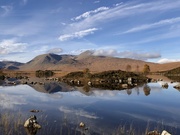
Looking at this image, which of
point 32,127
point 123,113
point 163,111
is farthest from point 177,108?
point 32,127

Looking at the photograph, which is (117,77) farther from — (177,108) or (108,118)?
(108,118)

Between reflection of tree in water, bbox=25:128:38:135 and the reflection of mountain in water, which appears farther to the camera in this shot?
the reflection of mountain in water

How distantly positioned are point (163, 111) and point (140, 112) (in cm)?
273

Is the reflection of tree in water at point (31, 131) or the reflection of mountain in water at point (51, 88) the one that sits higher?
the reflection of mountain in water at point (51, 88)

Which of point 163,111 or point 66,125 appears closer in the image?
point 66,125

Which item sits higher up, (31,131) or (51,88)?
(51,88)

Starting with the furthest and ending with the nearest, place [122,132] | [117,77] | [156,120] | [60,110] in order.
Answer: [117,77] < [60,110] < [156,120] < [122,132]

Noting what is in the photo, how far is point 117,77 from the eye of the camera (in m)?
82.9

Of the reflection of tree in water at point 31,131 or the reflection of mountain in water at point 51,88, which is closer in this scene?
the reflection of tree in water at point 31,131

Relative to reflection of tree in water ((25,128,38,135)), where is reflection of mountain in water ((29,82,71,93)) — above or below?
above

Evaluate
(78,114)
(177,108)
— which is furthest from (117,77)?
(78,114)

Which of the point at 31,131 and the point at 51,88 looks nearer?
the point at 31,131

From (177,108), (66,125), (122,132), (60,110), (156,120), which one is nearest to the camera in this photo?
(122,132)

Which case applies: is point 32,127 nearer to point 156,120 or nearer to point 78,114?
point 78,114
